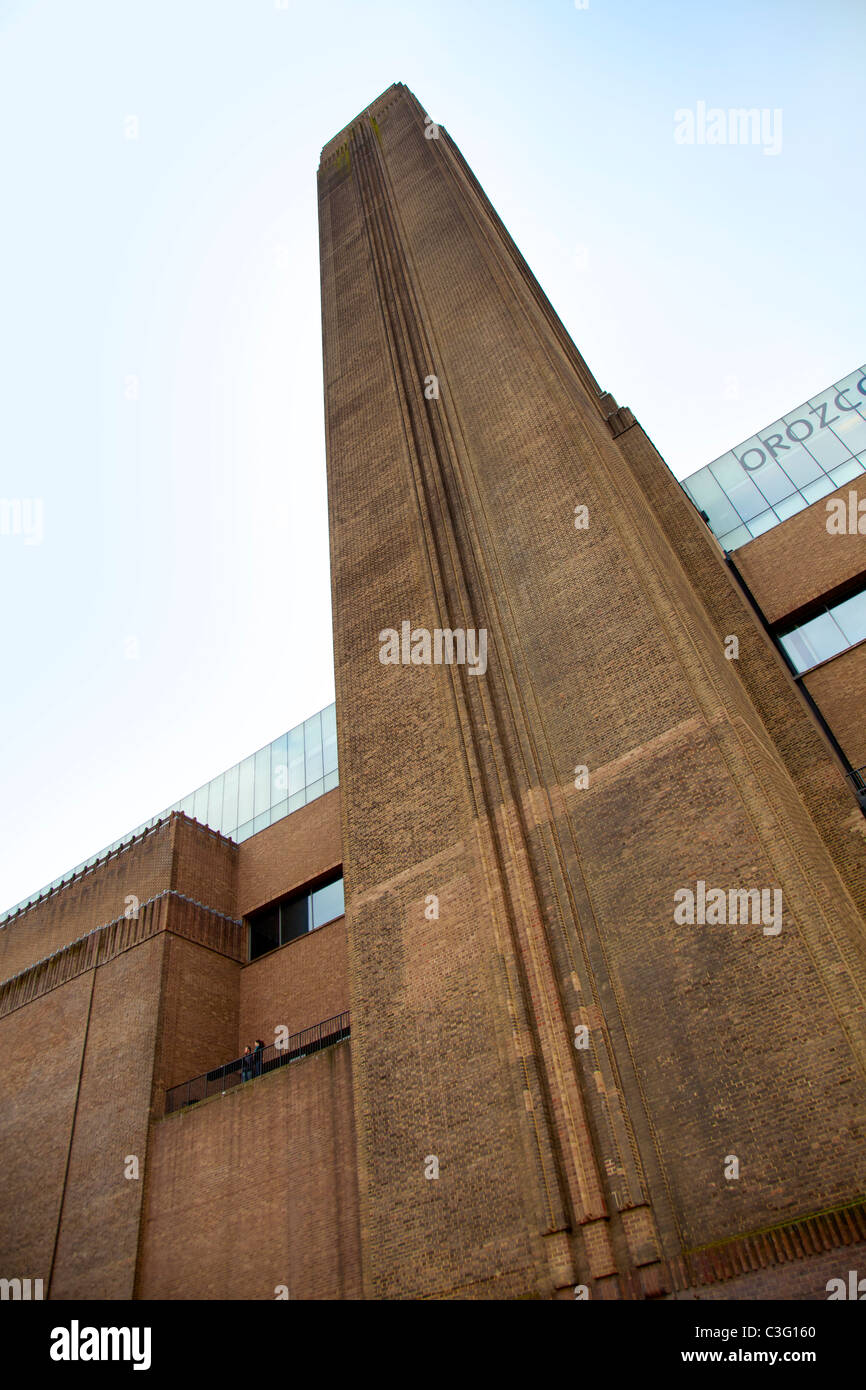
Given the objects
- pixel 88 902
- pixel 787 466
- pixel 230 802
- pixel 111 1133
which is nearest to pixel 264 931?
pixel 88 902

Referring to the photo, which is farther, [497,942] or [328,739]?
[328,739]

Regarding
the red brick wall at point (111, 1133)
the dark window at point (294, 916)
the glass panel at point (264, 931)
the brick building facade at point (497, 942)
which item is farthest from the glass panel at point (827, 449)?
the red brick wall at point (111, 1133)

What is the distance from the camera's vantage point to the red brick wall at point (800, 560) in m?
18.5

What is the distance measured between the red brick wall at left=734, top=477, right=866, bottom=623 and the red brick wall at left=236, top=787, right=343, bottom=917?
11055 mm

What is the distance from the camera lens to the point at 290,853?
23906 millimetres

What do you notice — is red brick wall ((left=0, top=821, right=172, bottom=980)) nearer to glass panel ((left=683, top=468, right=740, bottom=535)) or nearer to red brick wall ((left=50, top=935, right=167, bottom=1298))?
red brick wall ((left=50, top=935, right=167, bottom=1298))

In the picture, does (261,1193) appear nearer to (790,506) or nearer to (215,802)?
(215,802)

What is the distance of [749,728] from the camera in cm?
1453

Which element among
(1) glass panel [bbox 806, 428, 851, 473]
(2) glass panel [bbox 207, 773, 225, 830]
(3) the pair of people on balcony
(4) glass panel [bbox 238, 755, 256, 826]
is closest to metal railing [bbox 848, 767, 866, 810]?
(1) glass panel [bbox 806, 428, 851, 473]

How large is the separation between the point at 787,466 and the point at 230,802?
63.4 feet

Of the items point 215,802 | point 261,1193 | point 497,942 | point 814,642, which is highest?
point 215,802

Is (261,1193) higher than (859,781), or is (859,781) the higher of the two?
(859,781)
